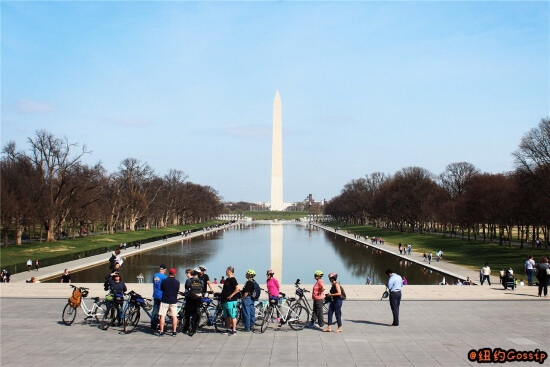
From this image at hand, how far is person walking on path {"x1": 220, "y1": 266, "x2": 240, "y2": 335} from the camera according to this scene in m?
12.9

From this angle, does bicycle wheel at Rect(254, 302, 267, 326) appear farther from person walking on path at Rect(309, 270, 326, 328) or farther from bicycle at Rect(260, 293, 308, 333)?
person walking on path at Rect(309, 270, 326, 328)

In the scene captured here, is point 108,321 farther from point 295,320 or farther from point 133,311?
point 295,320

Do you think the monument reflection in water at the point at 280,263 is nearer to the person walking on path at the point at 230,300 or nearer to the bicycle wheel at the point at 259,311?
the bicycle wheel at the point at 259,311

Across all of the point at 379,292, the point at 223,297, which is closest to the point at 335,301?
the point at 223,297

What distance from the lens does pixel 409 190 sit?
281 ft

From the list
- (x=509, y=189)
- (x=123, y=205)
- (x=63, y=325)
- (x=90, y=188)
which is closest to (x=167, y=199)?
(x=123, y=205)

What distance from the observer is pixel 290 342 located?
12078 mm

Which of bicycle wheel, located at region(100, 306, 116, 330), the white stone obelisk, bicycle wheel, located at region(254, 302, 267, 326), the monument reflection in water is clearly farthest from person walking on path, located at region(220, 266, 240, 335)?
the white stone obelisk

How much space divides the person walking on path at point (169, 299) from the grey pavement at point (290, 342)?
0.34 m

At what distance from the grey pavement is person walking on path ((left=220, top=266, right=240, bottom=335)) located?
0.37 meters

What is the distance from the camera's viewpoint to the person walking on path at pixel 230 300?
12.9 metres

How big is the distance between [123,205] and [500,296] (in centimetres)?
7475

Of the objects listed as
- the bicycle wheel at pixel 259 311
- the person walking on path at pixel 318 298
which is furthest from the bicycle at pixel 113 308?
the person walking on path at pixel 318 298

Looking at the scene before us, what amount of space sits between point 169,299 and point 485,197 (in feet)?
170
